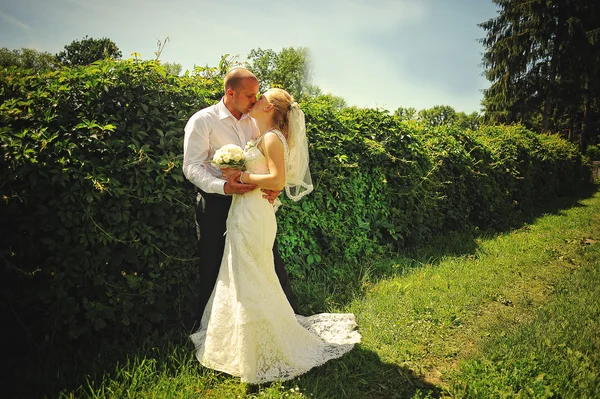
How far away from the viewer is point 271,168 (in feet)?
9.64

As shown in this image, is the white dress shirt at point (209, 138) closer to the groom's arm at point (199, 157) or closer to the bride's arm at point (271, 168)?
the groom's arm at point (199, 157)

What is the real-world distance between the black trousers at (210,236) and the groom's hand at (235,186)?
267mm

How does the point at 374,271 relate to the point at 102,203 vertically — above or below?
below

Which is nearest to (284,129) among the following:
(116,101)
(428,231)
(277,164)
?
(277,164)

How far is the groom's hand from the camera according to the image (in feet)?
9.61

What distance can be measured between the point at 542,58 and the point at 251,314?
102 feet

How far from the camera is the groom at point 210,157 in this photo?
3092 millimetres

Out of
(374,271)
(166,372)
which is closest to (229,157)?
(166,372)

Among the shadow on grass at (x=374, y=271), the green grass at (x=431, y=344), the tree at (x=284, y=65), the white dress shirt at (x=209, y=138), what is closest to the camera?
the green grass at (x=431, y=344)

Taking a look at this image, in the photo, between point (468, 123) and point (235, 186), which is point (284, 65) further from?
point (235, 186)

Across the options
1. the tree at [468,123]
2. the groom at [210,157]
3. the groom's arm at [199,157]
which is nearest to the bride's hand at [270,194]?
the groom at [210,157]

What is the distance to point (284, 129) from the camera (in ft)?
10.3

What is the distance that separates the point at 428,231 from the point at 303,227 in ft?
10.5

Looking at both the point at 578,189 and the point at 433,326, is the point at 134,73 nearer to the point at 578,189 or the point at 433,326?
the point at 433,326
